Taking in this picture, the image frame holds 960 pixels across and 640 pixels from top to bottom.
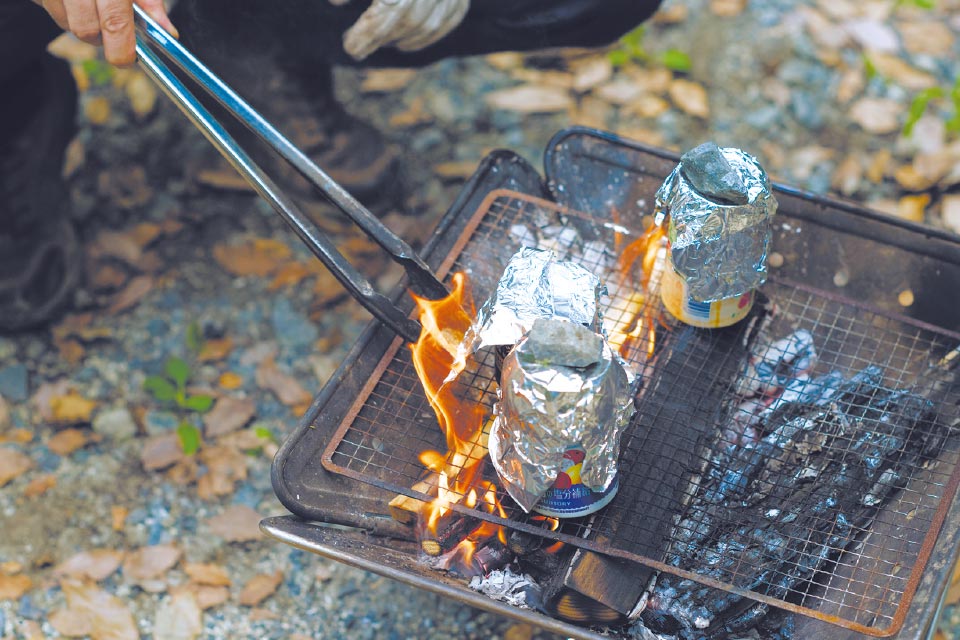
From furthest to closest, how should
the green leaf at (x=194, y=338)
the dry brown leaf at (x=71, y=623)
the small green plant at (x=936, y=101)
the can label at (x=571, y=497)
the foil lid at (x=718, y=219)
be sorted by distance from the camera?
the small green plant at (x=936, y=101)
the green leaf at (x=194, y=338)
the dry brown leaf at (x=71, y=623)
the foil lid at (x=718, y=219)
the can label at (x=571, y=497)

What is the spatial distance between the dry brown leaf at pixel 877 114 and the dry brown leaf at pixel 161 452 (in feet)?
7.25

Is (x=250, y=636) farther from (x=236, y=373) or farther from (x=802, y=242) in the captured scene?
(x=802, y=242)

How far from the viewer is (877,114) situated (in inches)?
108

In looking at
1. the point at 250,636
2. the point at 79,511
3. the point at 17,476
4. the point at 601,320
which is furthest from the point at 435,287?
the point at 17,476

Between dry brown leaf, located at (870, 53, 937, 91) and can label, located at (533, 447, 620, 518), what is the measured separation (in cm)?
208

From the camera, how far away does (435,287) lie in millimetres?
1608

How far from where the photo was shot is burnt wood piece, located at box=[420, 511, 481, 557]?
1.46 m

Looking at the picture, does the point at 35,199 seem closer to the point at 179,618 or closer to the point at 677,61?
the point at 179,618

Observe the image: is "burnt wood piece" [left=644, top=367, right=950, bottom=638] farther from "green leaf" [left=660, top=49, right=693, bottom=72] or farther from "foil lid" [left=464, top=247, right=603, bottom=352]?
"green leaf" [left=660, top=49, right=693, bottom=72]

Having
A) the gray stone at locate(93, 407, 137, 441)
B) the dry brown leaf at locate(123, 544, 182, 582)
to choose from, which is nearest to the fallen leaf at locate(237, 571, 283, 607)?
the dry brown leaf at locate(123, 544, 182, 582)

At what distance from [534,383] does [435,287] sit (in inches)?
17.0

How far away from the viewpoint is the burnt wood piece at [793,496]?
1.43 metres

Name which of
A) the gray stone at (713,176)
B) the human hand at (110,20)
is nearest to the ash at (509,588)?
the gray stone at (713,176)

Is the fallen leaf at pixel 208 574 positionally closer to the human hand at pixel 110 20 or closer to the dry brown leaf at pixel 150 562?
the dry brown leaf at pixel 150 562
